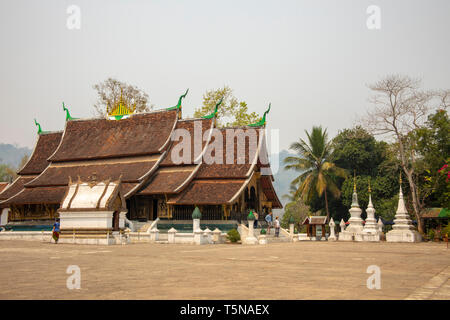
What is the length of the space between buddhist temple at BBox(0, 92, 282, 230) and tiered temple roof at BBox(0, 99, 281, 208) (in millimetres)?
61

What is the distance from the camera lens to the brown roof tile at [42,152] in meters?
36.1

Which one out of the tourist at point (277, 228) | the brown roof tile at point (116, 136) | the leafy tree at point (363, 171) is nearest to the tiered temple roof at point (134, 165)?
the brown roof tile at point (116, 136)

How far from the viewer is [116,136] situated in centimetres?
3416

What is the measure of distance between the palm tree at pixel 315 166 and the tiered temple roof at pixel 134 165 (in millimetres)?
8413

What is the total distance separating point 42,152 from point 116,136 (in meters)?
7.30

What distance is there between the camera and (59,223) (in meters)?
23.4

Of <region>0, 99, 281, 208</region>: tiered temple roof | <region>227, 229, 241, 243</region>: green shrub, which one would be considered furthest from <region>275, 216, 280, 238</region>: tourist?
<region>227, 229, 241, 243</region>: green shrub

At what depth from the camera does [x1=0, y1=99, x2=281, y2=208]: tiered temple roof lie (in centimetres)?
2819

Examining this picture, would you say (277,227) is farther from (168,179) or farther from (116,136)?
(116,136)

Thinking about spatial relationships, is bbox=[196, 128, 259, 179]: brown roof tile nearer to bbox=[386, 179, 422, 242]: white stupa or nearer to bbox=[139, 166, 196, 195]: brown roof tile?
bbox=[139, 166, 196, 195]: brown roof tile

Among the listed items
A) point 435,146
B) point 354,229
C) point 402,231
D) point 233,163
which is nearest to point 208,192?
point 233,163

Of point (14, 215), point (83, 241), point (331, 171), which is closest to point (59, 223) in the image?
point (83, 241)

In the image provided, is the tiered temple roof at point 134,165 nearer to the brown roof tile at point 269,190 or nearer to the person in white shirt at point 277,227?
the brown roof tile at point 269,190
